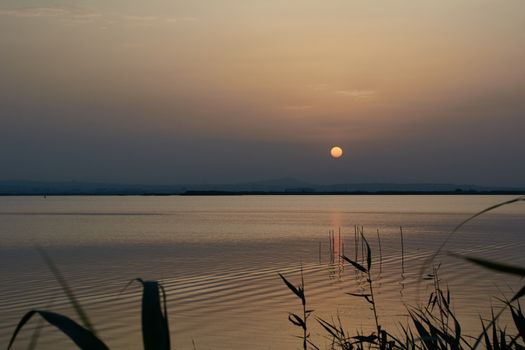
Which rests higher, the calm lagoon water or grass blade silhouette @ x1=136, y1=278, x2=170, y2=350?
grass blade silhouette @ x1=136, y1=278, x2=170, y2=350

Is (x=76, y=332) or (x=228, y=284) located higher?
(x=76, y=332)

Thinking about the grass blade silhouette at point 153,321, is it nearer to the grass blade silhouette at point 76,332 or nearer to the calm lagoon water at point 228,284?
the grass blade silhouette at point 76,332

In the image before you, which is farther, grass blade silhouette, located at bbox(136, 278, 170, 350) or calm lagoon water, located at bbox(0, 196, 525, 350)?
calm lagoon water, located at bbox(0, 196, 525, 350)

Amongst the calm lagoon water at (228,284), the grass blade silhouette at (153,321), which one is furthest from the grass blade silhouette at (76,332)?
the calm lagoon water at (228,284)

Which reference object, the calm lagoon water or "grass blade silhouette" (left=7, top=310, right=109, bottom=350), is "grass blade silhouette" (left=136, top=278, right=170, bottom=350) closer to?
"grass blade silhouette" (left=7, top=310, right=109, bottom=350)

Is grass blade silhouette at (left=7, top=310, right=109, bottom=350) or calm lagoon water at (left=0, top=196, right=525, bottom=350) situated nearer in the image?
grass blade silhouette at (left=7, top=310, right=109, bottom=350)

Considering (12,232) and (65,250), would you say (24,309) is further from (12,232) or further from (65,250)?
(12,232)

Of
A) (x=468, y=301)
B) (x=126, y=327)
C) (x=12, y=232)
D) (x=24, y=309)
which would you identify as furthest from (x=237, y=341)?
(x=12, y=232)

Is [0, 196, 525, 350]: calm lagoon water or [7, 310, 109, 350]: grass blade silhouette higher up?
[7, 310, 109, 350]: grass blade silhouette

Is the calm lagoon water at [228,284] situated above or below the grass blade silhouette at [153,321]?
below

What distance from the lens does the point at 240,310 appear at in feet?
56.0

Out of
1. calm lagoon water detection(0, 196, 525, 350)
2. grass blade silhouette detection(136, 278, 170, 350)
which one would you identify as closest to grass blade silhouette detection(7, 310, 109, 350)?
grass blade silhouette detection(136, 278, 170, 350)

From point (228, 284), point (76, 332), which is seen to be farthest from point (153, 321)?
point (228, 284)

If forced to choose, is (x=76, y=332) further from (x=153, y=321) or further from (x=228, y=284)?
(x=228, y=284)
